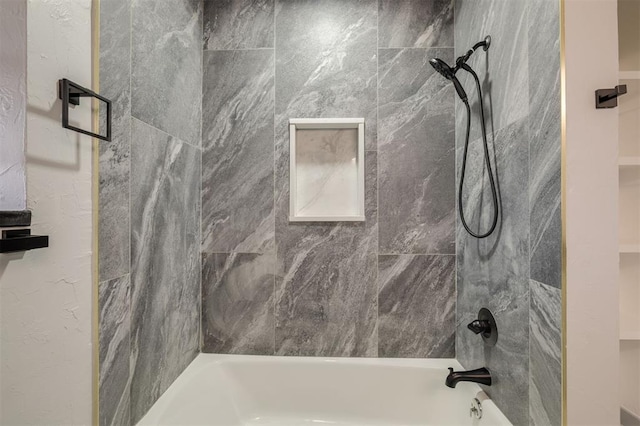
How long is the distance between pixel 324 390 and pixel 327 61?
1.79 metres

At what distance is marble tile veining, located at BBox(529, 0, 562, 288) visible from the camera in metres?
0.91

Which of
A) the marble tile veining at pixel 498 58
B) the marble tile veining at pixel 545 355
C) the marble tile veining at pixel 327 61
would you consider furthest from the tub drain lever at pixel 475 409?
the marble tile veining at pixel 327 61

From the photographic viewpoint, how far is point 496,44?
127cm

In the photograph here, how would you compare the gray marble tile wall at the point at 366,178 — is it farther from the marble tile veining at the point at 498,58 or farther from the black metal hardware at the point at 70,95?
the black metal hardware at the point at 70,95

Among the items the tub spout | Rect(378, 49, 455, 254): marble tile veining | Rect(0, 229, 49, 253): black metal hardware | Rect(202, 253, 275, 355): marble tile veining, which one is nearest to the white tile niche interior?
Rect(378, 49, 455, 254): marble tile veining

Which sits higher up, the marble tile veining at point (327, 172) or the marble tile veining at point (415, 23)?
the marble tile veining at point (415, 23)

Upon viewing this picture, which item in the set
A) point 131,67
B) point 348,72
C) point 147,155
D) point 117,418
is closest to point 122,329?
point 117,418

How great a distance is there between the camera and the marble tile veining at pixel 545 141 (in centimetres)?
91

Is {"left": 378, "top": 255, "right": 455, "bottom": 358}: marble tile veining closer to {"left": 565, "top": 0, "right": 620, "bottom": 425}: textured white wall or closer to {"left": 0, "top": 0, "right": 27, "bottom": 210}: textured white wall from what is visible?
{"left": 565, "top": 0, "right": 620, "bottom": 425}: textured white wall

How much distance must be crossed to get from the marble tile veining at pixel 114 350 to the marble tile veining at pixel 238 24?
1.37 m

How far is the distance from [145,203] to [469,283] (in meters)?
1.51

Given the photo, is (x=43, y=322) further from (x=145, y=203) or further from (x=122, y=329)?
(x=145, y=203)

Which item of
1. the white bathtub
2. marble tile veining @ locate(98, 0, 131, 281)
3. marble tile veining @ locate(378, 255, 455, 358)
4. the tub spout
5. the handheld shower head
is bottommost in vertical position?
the white bathtub

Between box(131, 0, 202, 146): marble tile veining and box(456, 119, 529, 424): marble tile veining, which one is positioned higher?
box(131, 0, 202, 146): marble tile veining
